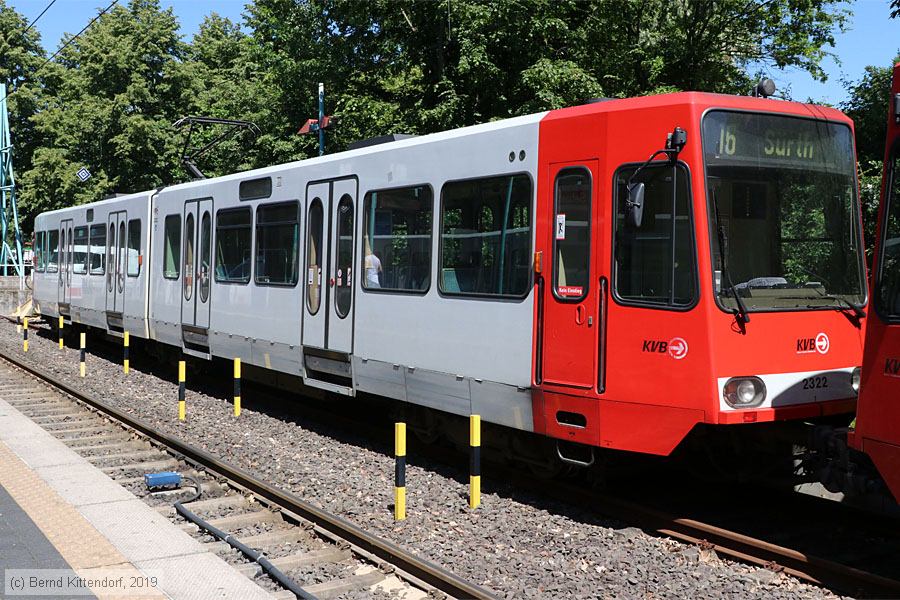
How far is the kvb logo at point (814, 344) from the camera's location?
23.3 feet

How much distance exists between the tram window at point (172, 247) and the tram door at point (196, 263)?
0.90 ft

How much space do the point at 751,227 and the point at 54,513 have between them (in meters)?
5.77

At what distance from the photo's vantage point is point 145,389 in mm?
15570

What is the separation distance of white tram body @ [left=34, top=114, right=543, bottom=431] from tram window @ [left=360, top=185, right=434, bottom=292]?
0.06 feet

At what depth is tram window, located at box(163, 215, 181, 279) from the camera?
1573cm

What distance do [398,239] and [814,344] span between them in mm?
4218

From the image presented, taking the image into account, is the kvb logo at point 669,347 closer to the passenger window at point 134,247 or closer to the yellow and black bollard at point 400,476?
the yellow and black bollard at point 400,476

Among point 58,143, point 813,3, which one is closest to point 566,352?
point 813,3

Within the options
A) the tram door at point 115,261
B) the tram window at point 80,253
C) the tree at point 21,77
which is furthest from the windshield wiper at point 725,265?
the tree at point 21,77

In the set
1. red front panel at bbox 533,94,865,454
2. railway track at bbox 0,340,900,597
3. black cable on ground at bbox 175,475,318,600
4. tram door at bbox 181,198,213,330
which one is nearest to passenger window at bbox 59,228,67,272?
tram door at bbox 181,198,213,330

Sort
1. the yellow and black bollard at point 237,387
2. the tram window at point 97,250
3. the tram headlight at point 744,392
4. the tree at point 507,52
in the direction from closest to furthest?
the tram headlight at point 744,392 < the yellow and black bollard at point 237,387 < the tram window at point 97,250 < the tree at point 507,52

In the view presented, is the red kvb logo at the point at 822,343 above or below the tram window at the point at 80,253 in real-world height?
below

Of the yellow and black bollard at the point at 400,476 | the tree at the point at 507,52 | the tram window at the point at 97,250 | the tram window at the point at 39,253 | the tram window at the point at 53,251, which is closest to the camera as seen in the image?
the yellow and black bollard at the point at 400,476

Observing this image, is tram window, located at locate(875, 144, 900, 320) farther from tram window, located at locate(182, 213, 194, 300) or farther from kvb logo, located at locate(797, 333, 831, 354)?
tram window, located at locate(182, 213, 194, 300)
